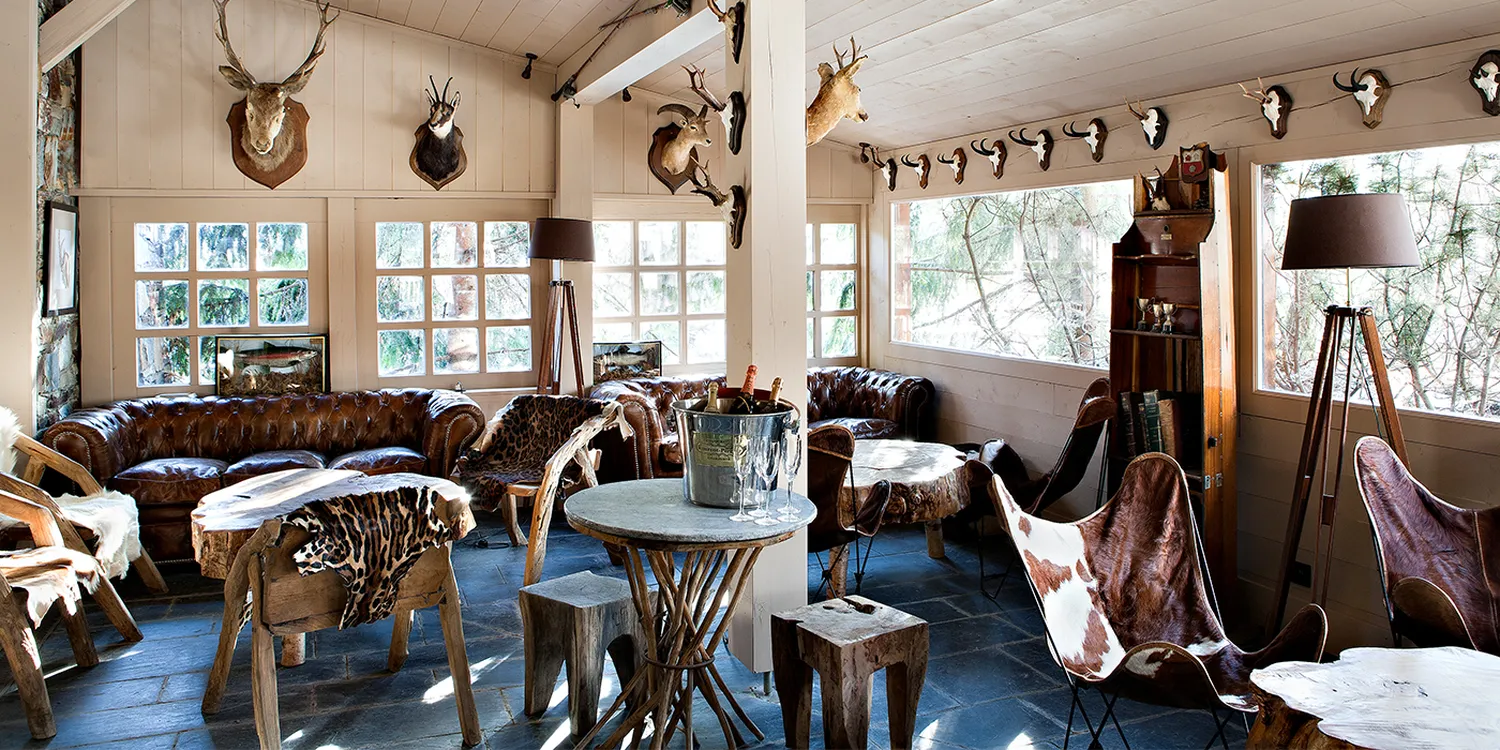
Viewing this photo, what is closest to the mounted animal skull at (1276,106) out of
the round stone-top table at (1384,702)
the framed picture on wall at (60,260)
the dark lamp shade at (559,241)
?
the round stone-top table at (1384,702)

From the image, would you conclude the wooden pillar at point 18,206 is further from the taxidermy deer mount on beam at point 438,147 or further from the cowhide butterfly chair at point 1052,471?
the cowhide butterfly chair at point 1052,471

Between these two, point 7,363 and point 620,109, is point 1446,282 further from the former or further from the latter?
point 7,363

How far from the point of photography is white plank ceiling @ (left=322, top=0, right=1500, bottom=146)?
3895 millimetres

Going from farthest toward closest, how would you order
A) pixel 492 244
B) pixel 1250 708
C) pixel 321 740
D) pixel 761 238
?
pixel 492 244 → pixel 761 238 → pixel 321 740 → pixel 1250 708

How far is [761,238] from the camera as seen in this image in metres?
3.83

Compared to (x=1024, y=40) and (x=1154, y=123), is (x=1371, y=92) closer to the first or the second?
(x=1154, y=123)

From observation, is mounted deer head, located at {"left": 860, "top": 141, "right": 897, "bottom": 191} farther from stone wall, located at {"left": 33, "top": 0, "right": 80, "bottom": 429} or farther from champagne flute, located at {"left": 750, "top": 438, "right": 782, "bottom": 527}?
stone wall, located at {"left": 33, "top": 0, "right": 80, "bottom": 429}

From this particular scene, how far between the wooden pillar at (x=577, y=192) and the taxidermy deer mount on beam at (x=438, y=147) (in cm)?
65

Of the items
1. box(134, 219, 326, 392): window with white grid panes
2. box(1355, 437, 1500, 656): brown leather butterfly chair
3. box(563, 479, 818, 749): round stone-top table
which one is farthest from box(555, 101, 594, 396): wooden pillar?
box(1355, 437, 1500, 656): brown leather butterfly chair

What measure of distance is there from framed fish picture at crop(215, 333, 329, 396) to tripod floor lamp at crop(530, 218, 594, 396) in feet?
4.51

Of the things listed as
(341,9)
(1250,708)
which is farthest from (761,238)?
(341,9)

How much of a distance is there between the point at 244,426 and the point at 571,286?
2.06m

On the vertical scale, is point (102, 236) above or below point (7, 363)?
above

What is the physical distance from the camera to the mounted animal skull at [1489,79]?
11.9 feet
